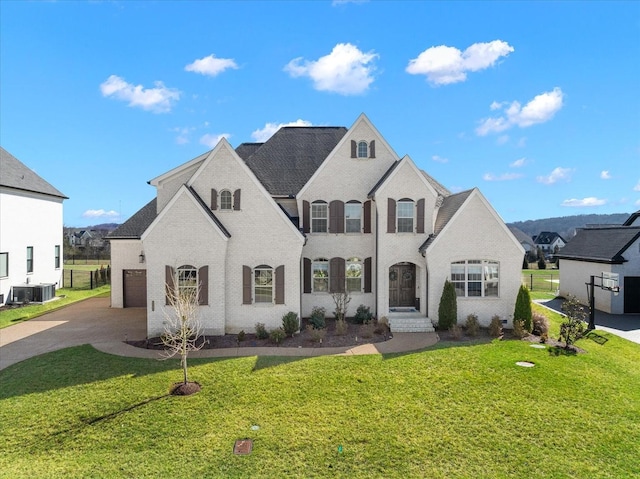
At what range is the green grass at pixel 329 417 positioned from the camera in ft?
25.7

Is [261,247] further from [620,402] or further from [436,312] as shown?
[620,402]

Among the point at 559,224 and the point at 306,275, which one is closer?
the point at 306,275

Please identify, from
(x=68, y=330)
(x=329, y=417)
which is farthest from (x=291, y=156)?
(x=329, y=417)

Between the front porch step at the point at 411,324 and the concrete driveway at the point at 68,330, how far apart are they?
38.5ft

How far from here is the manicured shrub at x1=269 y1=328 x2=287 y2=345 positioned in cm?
1547

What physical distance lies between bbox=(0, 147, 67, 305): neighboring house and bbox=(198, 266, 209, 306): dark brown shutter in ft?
52.5

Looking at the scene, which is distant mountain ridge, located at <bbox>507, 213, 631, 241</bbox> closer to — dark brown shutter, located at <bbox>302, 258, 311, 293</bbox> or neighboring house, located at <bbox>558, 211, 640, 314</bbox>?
neighboring house, located at <bbox>558, 211, 640, 314</bbox>

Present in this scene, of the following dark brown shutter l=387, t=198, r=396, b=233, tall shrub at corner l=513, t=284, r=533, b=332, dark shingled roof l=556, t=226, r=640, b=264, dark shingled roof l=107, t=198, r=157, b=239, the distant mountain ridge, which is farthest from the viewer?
the distant mountain ridge

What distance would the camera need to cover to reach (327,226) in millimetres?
19797

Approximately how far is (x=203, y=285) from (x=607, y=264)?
78.7 ft

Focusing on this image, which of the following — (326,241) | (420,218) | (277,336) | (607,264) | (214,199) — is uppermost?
(214,199)

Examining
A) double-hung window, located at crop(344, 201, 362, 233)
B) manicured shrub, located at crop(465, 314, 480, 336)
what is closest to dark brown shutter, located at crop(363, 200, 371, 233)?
double-hung window, located at crop(344, 201, 362, 233)

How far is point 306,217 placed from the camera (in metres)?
19.7

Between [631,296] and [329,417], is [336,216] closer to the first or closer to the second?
[329,417]
